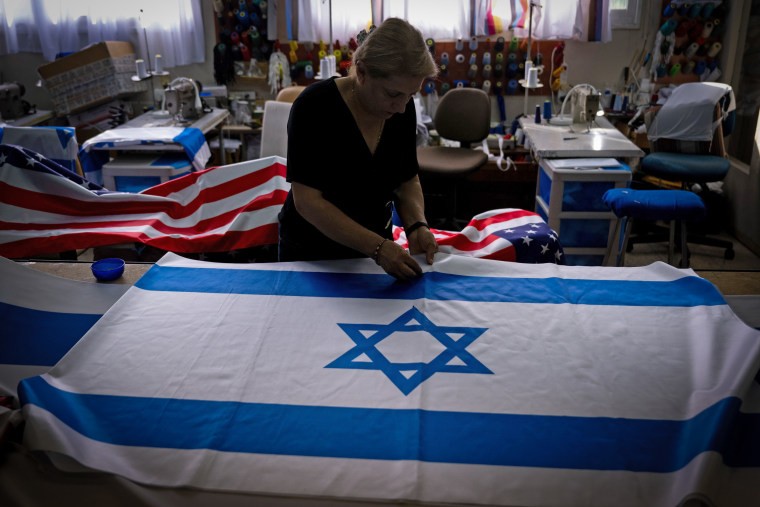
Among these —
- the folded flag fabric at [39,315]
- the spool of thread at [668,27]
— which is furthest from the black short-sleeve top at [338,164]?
the spool of thread at [668,27]

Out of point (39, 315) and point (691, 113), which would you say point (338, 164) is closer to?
point (39, 315)

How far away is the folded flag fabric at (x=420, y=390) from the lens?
0.98 meters

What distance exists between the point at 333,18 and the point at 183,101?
4.90 ft

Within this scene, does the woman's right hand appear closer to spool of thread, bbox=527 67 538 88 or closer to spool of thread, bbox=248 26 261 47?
spool of thread, bbox=527 67 538 88

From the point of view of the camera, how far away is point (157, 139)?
11.8ft

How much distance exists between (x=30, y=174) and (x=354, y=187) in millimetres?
1538

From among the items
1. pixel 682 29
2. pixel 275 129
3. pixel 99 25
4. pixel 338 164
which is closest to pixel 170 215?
pixel 275 129

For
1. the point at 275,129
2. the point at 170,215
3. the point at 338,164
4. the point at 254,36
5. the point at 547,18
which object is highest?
the point at 547,18

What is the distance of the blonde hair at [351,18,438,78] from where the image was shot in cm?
148

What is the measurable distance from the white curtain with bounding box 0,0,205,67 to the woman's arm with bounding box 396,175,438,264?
388 cm

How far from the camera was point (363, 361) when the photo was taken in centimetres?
127

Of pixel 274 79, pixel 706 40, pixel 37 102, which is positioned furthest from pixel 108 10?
pixel 706 40

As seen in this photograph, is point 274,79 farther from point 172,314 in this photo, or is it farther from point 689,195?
point 172,314

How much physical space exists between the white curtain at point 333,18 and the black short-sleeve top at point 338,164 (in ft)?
11.1
